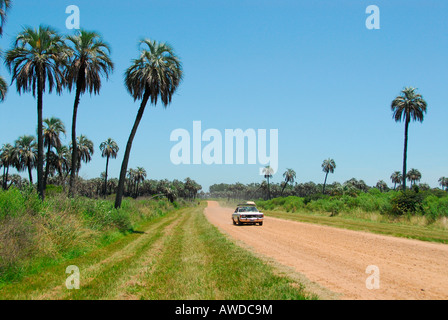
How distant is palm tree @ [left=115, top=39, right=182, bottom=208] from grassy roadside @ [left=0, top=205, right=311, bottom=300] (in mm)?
16152

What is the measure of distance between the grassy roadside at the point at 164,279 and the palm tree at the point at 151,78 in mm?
16152

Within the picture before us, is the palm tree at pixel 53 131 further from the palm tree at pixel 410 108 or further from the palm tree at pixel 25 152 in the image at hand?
the palm tree at pixel 410 108

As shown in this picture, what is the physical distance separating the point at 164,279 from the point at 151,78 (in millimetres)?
21031

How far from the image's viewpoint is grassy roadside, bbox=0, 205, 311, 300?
7.62m

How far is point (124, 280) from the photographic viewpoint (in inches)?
358

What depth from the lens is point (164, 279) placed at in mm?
9133

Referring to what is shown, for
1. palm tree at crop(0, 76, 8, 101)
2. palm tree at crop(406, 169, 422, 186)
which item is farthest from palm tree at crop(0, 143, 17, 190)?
palm tree at crop(406, 169, 422, 186)

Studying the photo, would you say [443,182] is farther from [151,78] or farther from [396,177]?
[151,78]

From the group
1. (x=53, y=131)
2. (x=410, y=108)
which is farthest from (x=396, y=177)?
(x=53, y=131)

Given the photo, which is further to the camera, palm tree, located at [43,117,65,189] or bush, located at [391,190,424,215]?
palm tree, located at [43,117,65,189]

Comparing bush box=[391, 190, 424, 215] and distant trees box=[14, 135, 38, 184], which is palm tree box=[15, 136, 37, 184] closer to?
distant trees box=[14, 135, 38, 184]
